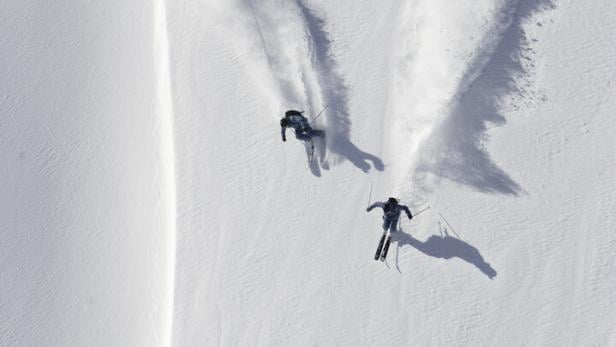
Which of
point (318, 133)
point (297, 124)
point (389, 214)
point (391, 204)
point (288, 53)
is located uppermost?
point (288, 53)

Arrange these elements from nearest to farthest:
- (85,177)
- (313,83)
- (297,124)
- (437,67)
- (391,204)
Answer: (391,204), (297,124), (437,67), (313,83), (85,177)

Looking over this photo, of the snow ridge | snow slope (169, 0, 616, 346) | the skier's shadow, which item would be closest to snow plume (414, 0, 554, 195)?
snow slope (169, 0, 616, 346)

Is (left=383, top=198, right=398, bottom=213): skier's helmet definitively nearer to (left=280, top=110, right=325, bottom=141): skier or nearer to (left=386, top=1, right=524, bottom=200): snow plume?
(left=386, top=1, right=524, bottom=200): snow plume

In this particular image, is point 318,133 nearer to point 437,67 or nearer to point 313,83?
point 313,83

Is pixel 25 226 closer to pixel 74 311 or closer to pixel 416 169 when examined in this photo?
pixel 74 311

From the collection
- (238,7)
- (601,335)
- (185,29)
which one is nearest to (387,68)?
(238,7)

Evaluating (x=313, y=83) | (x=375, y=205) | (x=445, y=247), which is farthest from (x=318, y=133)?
(x=445, y=247)
